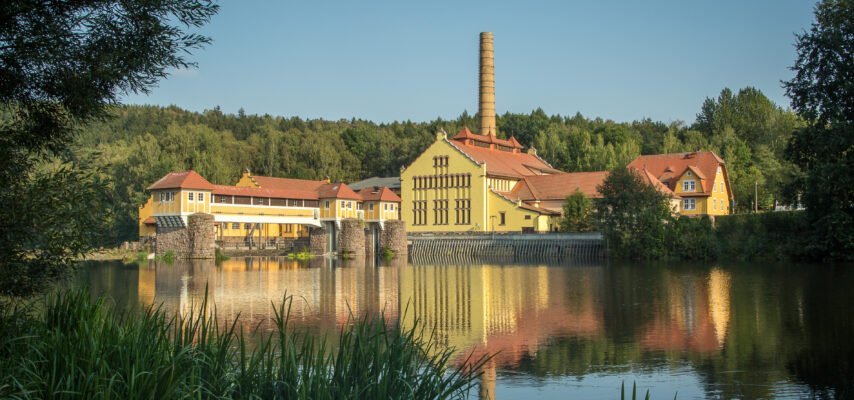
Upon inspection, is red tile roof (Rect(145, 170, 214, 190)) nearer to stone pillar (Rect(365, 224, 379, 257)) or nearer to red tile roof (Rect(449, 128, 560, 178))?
stone pillar (Rect(365, 224, 379, 257))

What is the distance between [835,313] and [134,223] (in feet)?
208

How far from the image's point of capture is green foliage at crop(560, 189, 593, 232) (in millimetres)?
61812

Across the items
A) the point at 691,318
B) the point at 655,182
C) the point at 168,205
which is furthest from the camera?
the point at 655,182

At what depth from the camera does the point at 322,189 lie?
220 ft

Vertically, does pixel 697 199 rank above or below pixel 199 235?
above

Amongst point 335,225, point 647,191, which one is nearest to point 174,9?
point 647,191

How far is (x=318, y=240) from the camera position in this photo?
6406 cm

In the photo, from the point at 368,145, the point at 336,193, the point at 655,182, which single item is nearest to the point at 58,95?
the point at 336,193

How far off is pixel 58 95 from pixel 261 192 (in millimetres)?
52171

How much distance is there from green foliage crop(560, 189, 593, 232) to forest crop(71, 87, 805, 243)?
1476 cm

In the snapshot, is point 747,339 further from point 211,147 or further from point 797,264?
point 211,147

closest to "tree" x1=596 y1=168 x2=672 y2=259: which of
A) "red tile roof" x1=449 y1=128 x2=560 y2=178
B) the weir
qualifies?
the weir

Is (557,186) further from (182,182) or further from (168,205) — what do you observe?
(168,205)

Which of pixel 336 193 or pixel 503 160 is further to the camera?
pixel 503 160
